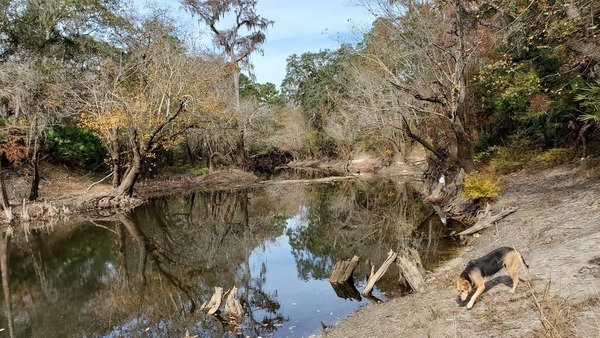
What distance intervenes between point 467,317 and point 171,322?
5.67 metres

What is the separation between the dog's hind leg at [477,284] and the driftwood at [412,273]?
→ 6.58ft

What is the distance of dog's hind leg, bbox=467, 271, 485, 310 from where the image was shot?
A: 5.81 m

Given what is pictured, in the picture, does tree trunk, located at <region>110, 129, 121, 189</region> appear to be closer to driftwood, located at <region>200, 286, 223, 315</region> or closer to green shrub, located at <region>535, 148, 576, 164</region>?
driftwood, located at <region>200, 286, 223, 315</region>

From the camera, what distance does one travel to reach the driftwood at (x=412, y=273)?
8.05 m

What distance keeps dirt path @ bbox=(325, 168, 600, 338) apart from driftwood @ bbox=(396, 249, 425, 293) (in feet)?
0.73

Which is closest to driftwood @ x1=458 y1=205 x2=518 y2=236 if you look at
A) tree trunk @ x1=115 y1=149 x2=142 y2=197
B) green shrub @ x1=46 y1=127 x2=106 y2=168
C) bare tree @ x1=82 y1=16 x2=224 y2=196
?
bare tree @ x1=82 y1=16 x2=224 y2=196

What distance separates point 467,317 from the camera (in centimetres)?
569

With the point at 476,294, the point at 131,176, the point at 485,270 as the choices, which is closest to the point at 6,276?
the point at 131,176

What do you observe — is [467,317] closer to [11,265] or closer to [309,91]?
[11,265]

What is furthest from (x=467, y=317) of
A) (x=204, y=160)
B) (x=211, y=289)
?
(x=204, y=160)

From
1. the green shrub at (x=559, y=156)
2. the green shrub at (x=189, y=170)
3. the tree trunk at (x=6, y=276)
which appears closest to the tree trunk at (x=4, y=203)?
the tree trunk at (x=6, y=276)

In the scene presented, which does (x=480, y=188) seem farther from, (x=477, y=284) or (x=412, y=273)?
(x=477, y=284)

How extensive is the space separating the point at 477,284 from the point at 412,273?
2493 millimetres

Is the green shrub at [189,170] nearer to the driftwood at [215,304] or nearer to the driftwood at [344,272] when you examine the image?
the driftwood at [344,272]
